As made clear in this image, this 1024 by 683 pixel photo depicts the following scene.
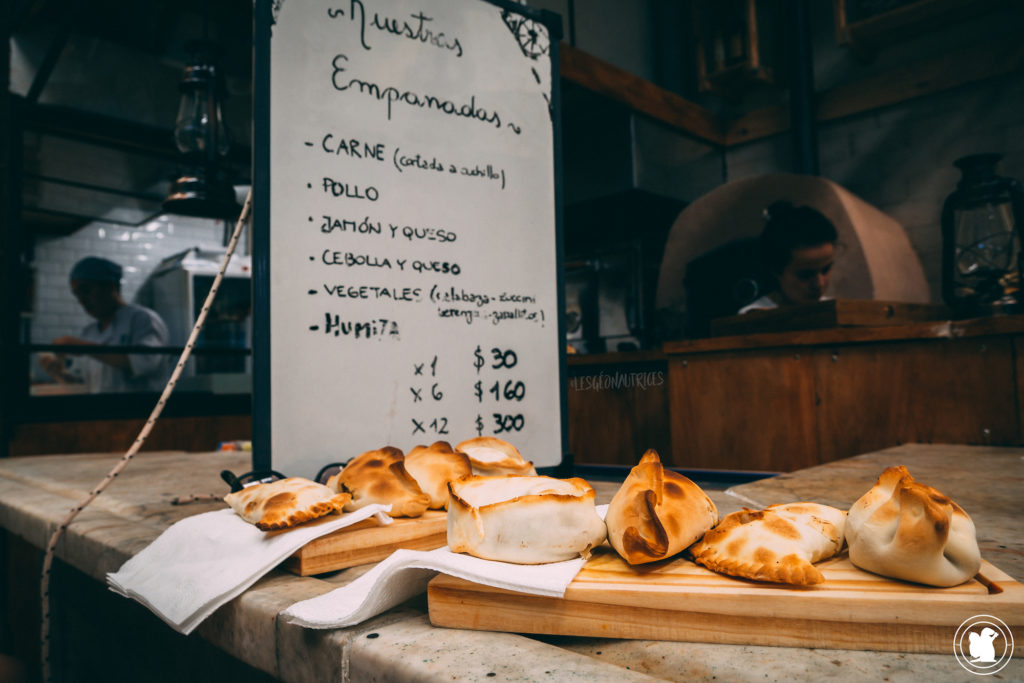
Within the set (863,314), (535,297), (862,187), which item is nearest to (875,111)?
(862,187)

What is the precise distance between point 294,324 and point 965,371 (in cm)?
203

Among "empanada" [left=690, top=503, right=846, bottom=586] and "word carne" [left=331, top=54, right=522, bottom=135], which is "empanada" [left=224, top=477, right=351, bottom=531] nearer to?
"empanada" [left=690, top=503, right=846, bottom=586]

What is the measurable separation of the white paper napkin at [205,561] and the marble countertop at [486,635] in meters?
0.02

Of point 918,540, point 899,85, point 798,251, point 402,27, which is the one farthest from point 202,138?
point 899,85

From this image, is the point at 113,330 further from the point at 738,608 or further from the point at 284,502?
the point at 738,608

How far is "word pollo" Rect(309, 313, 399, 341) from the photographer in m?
1.06

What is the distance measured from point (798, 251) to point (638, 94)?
1.42 meters

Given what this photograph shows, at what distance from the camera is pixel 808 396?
2.36 meters

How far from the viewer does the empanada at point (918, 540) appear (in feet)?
1.53

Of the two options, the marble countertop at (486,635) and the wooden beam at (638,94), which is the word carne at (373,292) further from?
the wooden beam at (638,94)

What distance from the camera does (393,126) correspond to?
1172 mm

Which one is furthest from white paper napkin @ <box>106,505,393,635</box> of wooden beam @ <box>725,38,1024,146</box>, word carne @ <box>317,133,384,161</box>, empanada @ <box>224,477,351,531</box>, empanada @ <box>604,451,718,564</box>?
wooden beam @ <box>725,38,1024,146</box>

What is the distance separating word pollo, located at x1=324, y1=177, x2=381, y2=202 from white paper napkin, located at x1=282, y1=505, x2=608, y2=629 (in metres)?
0.70

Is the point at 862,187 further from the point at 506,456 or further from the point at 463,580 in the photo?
the point at 463,580
